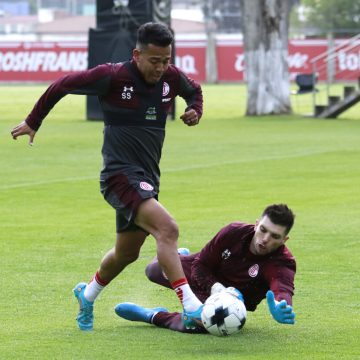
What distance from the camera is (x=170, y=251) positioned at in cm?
773

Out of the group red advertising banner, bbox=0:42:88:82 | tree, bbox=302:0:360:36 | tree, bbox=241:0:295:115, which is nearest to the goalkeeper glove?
tree, bbox=241:0:295:115

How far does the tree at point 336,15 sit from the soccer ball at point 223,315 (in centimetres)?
6718

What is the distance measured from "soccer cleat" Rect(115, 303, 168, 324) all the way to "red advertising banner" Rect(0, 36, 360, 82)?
48.6m

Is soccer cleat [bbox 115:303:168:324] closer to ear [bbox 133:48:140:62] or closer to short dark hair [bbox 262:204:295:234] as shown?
short dark hair [bbox 262:204:295:234]

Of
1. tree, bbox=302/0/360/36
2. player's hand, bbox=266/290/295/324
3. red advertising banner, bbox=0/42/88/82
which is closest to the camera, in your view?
player's hand, bbox=266/290/295/324

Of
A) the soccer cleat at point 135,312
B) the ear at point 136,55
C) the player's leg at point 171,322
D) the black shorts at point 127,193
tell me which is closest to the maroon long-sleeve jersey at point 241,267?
the player's leg at point 171,322

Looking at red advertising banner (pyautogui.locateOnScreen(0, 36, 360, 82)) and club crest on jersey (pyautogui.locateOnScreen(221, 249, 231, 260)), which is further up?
red advertising banner (pyautogui.locateOnScreen(0, 36, 360, 82))

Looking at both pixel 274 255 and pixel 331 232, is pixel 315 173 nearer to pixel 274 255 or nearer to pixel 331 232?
pixel 331 232

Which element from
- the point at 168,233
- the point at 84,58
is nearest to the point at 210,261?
the point at 168,233

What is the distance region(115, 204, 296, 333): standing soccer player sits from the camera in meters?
7.79

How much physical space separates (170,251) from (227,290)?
491mm

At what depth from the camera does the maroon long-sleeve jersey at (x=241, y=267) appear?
7.99 metres

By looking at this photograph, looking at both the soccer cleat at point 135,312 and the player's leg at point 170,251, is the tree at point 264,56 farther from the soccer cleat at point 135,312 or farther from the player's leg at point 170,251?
the player's leg at point 170,251

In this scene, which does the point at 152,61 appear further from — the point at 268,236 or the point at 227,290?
the point at 227,290
